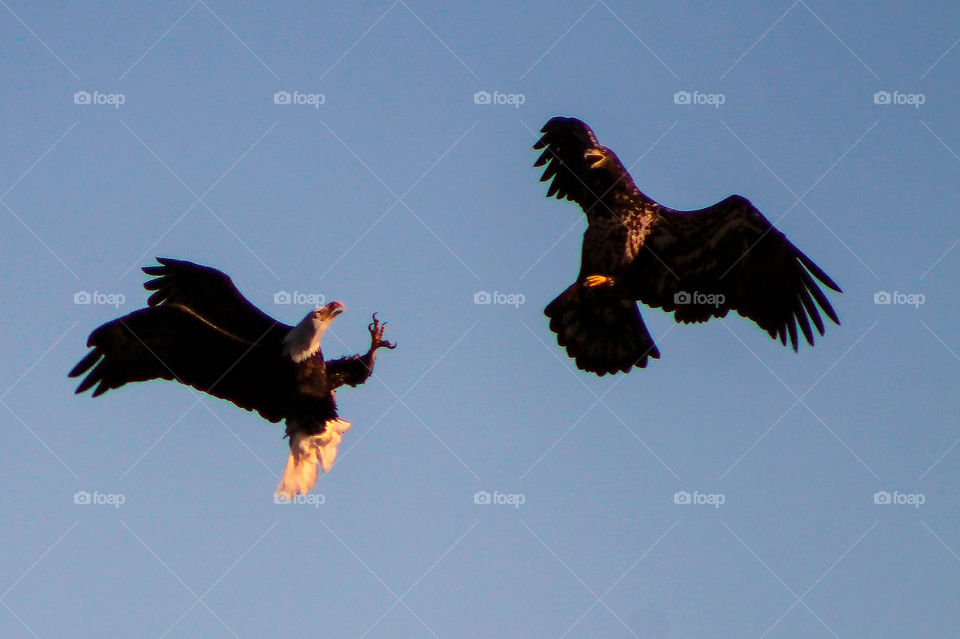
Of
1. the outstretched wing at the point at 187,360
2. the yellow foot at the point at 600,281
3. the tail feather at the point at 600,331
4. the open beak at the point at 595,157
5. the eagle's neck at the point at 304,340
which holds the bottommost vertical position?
the outstretched wing at the point at 187,360

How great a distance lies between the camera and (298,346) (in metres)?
15.2

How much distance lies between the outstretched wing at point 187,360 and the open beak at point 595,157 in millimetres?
3142

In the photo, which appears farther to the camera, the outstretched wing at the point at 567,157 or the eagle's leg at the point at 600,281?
the outstretched wing at the point at 567,157

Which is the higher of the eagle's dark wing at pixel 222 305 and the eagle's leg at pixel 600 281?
the eagle's leg at pixel 600 281

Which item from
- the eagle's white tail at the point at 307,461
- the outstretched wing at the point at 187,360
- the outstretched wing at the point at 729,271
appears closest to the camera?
the outstretched wing at the point at 729,271

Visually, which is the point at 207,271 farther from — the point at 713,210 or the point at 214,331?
the point at 713,210

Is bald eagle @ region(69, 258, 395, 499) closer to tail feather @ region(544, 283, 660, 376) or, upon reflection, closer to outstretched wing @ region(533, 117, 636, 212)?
tail feather @ region(544, 283, 660, 376)

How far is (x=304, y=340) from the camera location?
15.1m

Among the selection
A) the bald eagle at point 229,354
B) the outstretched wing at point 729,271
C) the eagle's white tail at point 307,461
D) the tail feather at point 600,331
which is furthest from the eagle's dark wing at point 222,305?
the outstretched wing at point 729,271

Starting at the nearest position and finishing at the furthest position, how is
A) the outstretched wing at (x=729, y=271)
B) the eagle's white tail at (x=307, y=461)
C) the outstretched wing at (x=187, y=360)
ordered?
the outstretched wing at (x=729, y=271), the outstretched wing at (x=187, y=360), the eagle's white tail at (x=307, y=461)

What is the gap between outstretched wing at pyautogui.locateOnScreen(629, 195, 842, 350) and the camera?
14.8 m

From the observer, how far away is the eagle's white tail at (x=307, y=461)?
15.8 metres

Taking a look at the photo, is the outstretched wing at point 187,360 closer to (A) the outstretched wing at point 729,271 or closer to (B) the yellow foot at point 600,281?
(B) the yellow foot at point 600,281

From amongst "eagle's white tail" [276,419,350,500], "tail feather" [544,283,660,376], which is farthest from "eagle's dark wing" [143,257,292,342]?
"tail feather" [544,283,660,376]
